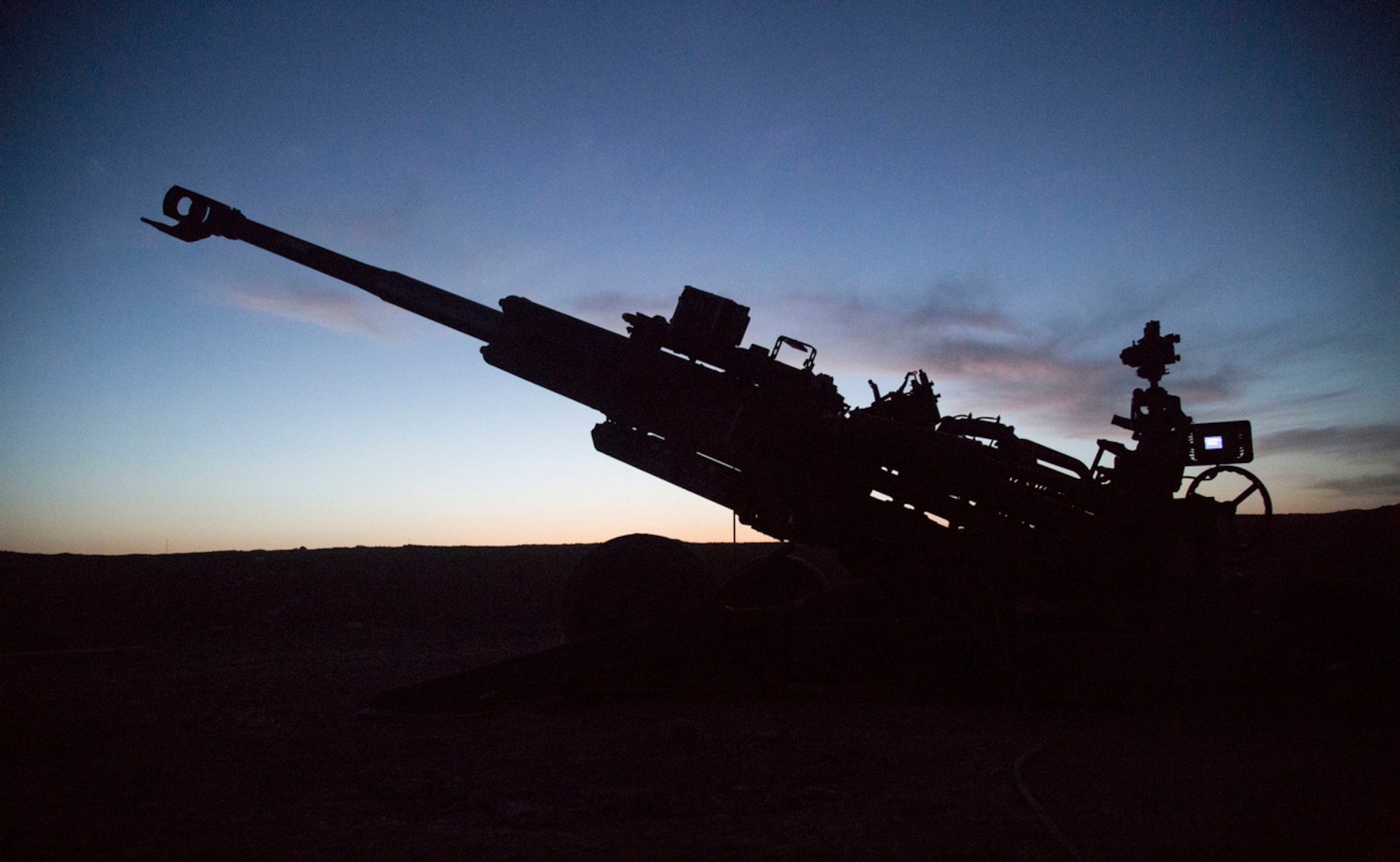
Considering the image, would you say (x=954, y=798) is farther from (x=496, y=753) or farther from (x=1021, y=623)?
(x=1021, y=623)

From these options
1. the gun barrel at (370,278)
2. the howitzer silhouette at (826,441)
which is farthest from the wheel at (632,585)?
the gun barrel at (370,278)

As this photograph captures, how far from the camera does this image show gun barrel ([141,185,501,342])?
684 centimetres

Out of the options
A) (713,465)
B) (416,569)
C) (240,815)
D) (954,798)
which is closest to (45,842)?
(240,815)

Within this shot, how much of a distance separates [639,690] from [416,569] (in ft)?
39.9

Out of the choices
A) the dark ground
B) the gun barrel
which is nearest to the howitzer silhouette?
the gun barrel

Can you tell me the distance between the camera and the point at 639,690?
622 cm

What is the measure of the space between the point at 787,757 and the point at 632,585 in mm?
2710

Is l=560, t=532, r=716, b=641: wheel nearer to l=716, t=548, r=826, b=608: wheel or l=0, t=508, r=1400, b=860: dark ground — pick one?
l=0, t=508, r=1400, b=860: dark ground

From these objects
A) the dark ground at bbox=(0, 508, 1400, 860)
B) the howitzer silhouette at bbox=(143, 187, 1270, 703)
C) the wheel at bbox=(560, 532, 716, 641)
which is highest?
the howitzer silhouette at bbox=(143, 187, 1270, 703)

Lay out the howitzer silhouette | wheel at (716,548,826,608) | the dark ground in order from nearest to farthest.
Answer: the dark ground
the howitzer silhouette
wheel at (716,548,826,608)

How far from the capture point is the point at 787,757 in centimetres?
446

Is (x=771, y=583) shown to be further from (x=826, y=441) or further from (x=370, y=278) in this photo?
(x=370, y=278)

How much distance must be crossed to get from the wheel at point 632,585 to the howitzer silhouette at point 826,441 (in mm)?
665

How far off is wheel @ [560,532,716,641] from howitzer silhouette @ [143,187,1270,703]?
665 mm
